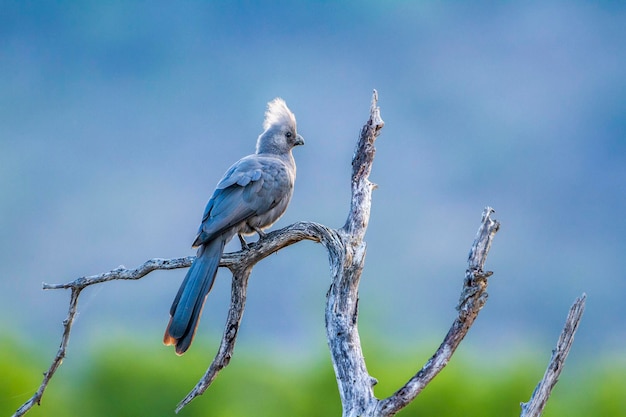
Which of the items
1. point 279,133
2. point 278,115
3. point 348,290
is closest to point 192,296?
point 348,290

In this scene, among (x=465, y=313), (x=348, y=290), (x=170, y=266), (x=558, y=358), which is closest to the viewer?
(x=465, y=313)

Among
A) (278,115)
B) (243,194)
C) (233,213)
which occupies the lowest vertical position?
(233,213)

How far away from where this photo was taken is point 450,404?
983 cm

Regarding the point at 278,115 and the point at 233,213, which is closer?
the point at 233,213

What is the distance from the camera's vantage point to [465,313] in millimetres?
4195

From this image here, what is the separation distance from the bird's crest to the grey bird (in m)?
0.10

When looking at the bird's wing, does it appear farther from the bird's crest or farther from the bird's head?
the bird's crest

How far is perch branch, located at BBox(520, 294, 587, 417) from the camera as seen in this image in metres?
4.30

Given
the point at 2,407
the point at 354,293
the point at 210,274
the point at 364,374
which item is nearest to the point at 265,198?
the point at 210,274

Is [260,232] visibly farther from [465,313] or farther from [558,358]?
[558,358]

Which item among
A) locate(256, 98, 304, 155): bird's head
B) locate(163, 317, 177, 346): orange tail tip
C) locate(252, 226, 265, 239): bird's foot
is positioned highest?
locate(256, 98, 304, 155): bird's head

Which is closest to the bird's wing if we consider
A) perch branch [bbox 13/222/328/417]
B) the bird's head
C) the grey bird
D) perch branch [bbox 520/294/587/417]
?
the grey bird

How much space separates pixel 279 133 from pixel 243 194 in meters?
1.05

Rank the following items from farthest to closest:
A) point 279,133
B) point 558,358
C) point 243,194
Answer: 1. point 279,133
2. point 243,194
3. point 558,358
